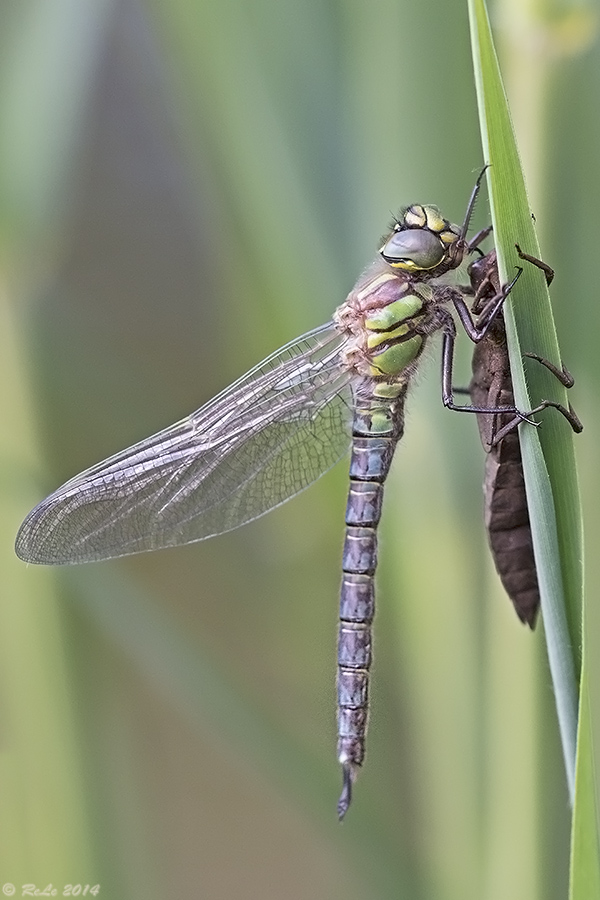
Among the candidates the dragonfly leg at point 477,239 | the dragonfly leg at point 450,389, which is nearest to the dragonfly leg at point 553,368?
the dragonfly leg at point 450,389

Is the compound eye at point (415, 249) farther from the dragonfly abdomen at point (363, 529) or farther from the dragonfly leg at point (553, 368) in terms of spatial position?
the dragonfly leg at point (553, 368)

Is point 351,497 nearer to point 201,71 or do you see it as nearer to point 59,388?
point 59,388

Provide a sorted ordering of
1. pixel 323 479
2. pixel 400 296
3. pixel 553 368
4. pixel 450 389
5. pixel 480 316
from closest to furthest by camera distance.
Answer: pixel 553 368 → pixel 480 316 → pixel 450 389 → pixel 400 296 → pixel 323 479

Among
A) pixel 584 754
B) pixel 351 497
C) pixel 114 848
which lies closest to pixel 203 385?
pixel 351 497

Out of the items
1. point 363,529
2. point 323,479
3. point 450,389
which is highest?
point 450,389

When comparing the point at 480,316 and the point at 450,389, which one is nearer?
the point at 480,316

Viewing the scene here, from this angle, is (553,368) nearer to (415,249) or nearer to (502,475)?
(502,475)

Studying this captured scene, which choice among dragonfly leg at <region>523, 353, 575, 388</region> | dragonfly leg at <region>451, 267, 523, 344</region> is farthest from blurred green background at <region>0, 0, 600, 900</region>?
dragonfly leg at <region>523, 353, 575, 388</region>

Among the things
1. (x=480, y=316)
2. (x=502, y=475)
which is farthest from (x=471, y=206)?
(x=502, y=475)
